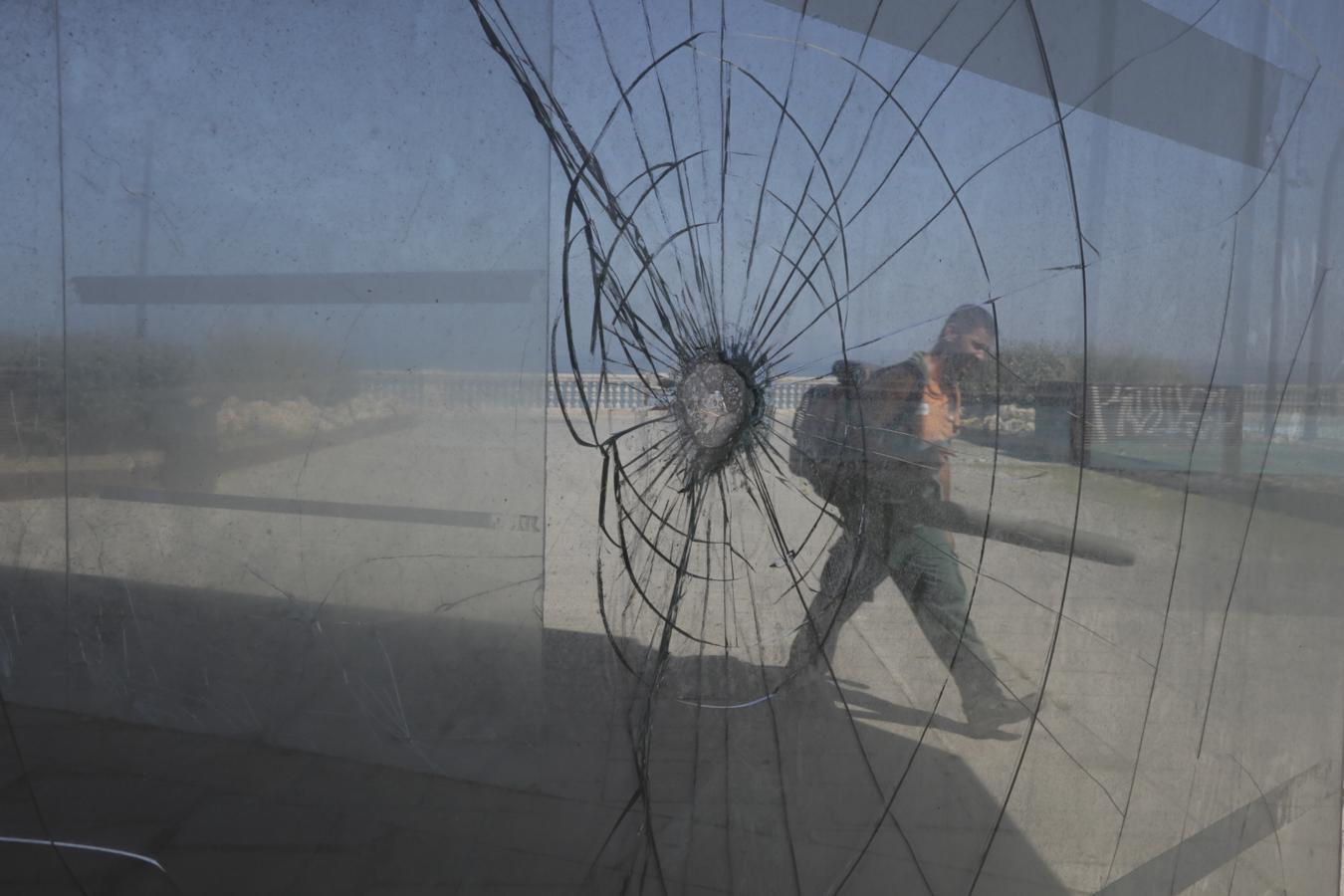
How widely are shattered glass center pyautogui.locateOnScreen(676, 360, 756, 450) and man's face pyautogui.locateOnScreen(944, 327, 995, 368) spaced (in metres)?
0.30

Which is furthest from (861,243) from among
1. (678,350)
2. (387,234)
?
(387,234)

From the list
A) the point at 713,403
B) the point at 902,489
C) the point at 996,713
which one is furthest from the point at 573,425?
the point at 996,713

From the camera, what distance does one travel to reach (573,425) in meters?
1.27

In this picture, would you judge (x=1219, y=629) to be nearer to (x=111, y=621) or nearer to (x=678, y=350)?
(x=678, y=350)

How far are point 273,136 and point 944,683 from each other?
1233 millimetres

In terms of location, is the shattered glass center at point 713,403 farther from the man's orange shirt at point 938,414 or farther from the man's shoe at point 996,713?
the man's shoe at point 996,713

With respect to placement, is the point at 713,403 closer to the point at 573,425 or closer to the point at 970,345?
the point at 573,425

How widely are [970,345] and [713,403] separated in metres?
0.39

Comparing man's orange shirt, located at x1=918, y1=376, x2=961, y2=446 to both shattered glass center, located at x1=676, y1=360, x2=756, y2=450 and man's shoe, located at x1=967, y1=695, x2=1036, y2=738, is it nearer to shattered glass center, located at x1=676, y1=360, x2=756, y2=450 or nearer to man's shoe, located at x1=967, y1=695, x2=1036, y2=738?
shattered glass center, located at x1=676, y1=360, x2=756, y2=450

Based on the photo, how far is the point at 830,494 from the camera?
134cm

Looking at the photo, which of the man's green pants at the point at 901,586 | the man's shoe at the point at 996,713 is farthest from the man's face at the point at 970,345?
the man's shoe at the point at 996,713

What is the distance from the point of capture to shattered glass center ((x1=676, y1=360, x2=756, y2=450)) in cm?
129

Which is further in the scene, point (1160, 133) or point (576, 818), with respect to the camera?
point (1160, 133)

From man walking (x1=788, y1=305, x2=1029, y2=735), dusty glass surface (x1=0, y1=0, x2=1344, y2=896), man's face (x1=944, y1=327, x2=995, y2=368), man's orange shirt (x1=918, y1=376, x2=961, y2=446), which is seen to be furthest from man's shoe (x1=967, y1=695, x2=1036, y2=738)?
man's face (x1=944, y1=327, x2=995, y2=368)
